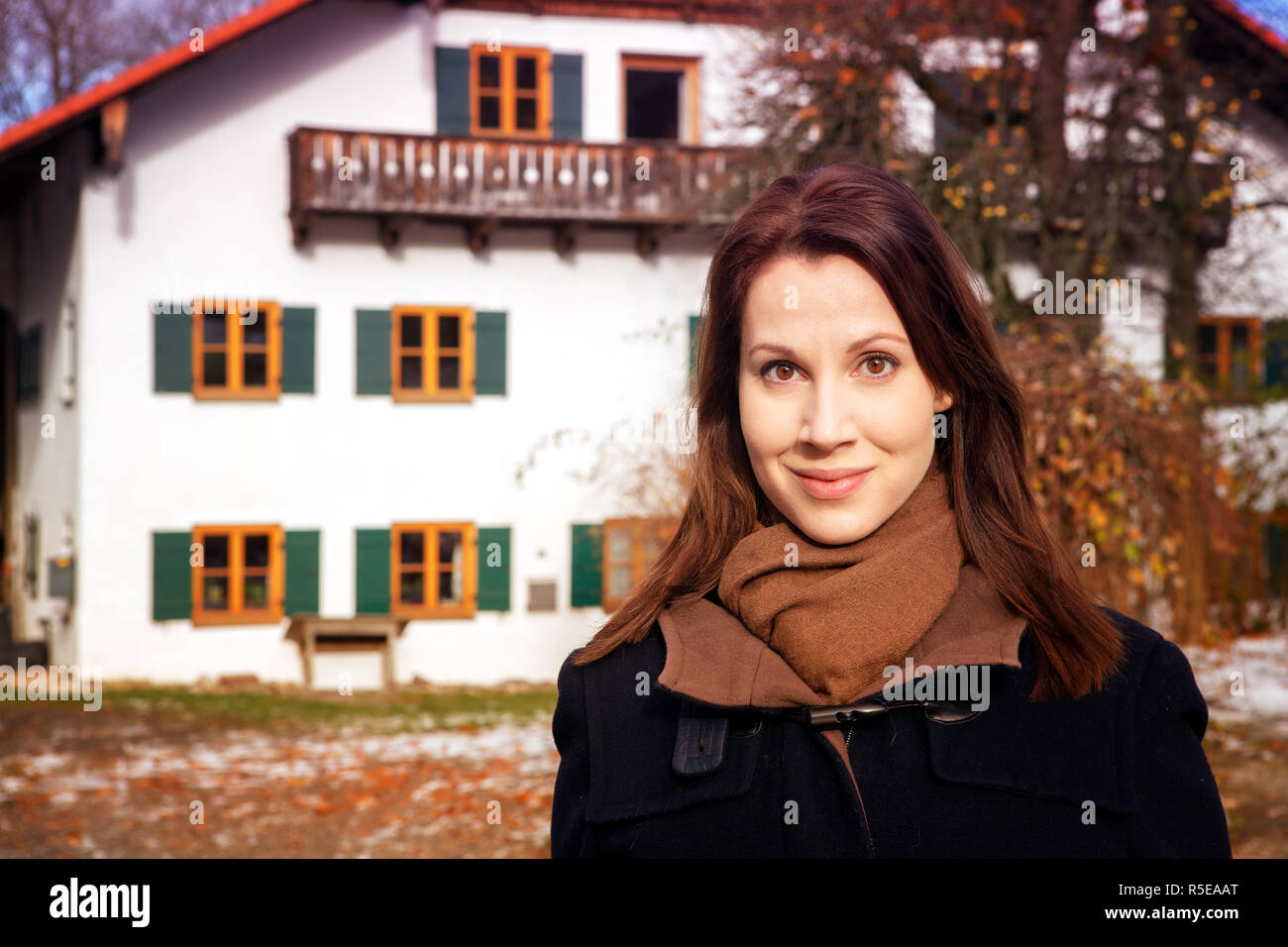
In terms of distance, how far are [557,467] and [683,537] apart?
16.0 meters

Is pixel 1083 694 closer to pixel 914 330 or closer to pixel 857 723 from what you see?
pixel 857 723

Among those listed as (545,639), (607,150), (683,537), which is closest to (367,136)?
(607,150)

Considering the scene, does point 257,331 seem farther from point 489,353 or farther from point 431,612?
point 431,612

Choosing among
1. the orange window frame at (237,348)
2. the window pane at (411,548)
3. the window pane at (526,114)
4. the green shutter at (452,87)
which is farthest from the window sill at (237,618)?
the window pane at (526,114)

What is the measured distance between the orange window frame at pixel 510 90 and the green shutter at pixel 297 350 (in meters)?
3.38

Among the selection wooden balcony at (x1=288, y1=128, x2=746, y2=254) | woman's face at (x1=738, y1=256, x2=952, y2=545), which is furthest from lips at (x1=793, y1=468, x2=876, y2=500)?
wooden balcony at (x1=288, y1=128, x2=746, y2=254)

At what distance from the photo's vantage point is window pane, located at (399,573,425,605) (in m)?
17.8

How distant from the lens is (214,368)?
17.5 meters

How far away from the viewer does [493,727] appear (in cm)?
1365

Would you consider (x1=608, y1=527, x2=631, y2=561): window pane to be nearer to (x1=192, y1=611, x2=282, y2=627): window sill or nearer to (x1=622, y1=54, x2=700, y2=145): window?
(x1=192, y1=611, x2=282, y2=627): window sill

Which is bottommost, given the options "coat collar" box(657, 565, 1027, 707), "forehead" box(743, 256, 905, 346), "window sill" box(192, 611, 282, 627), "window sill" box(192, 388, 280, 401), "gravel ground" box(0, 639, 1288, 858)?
"gravel ground" box(0, 639, 1288, 858)

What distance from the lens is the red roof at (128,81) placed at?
1577cm

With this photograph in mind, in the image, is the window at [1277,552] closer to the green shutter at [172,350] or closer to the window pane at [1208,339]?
the window pane at [1208,339]

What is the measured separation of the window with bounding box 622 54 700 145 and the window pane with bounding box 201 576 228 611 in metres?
8.08
